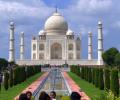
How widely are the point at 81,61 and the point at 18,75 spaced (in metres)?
29.8

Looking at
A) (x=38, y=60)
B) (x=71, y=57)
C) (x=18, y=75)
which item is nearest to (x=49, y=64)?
(x=38, y=60)

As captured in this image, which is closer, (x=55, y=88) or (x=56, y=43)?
(x=55, y=88)

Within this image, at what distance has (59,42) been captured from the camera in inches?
2100

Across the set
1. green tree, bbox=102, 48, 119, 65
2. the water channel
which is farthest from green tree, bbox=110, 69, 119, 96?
green tree, bbox=102, 48, 119, 65

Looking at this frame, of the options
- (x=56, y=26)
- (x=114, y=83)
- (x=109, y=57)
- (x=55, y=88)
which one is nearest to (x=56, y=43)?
(x=56, y=26)

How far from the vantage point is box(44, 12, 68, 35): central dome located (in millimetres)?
53781

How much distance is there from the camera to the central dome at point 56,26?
53781mm

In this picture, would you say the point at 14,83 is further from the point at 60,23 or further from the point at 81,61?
the point at 60,23

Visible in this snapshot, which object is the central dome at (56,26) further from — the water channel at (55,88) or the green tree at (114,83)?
the green tree at (114,83)

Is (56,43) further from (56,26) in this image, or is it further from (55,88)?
(55,88)

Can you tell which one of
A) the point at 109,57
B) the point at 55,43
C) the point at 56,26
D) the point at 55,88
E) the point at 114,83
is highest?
the point at 56,26

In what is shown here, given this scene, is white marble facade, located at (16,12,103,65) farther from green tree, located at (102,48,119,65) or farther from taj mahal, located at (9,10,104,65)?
green tree, located at (102,48,119,65)

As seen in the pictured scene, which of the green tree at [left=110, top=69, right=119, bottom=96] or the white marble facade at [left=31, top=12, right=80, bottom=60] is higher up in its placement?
the white marble facade at [left=31, top=12, right=80, bottom=60]

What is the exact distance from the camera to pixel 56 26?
→ 5372 cm
